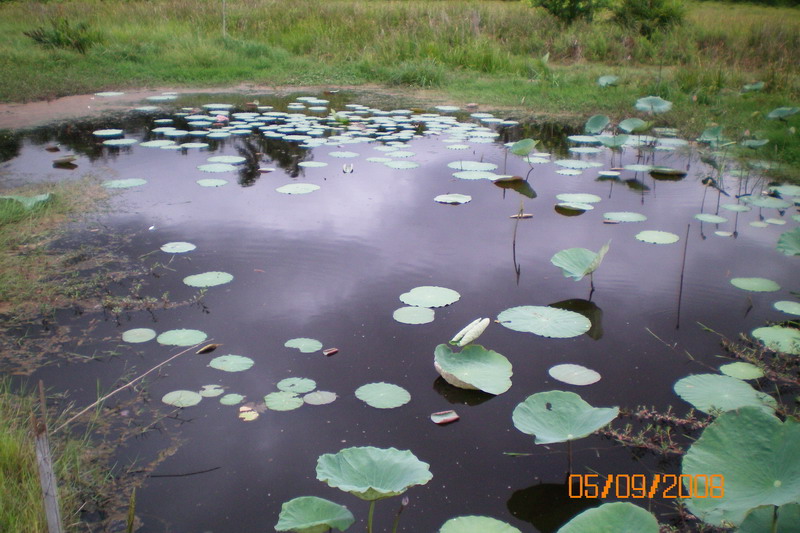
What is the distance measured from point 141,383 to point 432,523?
842mm

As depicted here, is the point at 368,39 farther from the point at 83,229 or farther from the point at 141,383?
the point at 141,383

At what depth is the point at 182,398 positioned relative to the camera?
148cm

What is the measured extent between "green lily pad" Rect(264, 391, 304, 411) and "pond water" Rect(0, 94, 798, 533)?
2 centimetres

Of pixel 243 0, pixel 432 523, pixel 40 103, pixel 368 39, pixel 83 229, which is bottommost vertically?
pixel 432 523

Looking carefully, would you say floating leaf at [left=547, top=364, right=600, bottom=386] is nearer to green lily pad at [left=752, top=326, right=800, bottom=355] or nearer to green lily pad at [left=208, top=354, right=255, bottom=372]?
green lily pad at [left=752, top=326, right=800, bottom=355]

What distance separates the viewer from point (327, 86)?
7004 mm

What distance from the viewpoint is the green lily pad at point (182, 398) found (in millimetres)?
1462

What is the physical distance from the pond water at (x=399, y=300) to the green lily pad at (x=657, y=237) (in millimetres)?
34

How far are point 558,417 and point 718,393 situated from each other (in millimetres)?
519

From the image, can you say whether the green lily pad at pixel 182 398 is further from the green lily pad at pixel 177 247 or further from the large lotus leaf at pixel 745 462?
the large lotus leaf at pixel 745 462

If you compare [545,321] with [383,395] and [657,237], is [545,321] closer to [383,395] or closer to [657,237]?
[383,395]

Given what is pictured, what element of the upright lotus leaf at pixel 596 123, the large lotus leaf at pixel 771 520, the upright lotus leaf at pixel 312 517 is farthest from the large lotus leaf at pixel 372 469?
the upright lotus leaf at pixel 596 123

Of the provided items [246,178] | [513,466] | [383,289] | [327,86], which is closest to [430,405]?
[513,466]
